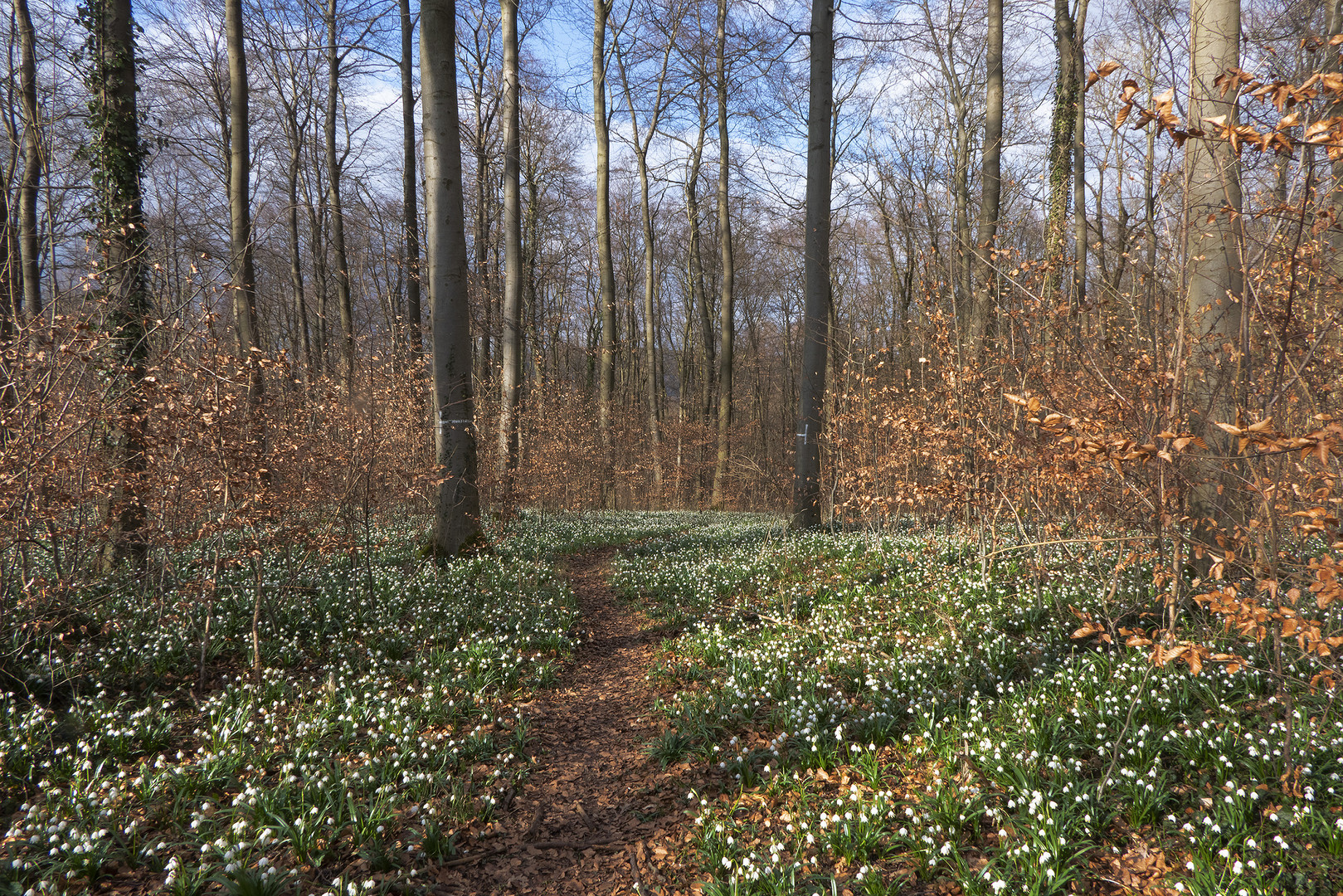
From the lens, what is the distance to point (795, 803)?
360 cm

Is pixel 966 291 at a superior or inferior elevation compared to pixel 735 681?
superior

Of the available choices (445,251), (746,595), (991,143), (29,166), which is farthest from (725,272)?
(29,166)

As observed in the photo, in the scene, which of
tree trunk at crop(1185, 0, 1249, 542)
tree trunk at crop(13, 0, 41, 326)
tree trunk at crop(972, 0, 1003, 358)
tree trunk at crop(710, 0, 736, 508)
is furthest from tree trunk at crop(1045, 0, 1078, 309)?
tree trunk at crop(13, 0, 41, 326)

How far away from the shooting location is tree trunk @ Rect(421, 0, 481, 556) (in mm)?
8344

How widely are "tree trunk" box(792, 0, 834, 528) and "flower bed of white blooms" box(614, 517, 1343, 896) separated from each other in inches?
205

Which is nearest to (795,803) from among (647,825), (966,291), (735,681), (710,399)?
(647,825)

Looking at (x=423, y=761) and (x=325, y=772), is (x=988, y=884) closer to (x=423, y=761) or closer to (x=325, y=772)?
(x=423, y=761)

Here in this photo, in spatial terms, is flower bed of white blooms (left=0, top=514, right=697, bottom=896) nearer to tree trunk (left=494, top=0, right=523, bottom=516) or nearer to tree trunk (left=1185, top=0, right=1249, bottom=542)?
tree trunk (left=494, top=0, right=523, bottom=516)

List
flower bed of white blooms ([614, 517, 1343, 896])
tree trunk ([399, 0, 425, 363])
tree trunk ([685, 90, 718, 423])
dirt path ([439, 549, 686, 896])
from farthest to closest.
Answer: tree trunk ([685, 90, 718, 423])
tree trunk ([399, 0, 425, 363])
dirt path ([439, 549, 686, 896])
flower bed of white blooms ([614, 517, 1343, 896])

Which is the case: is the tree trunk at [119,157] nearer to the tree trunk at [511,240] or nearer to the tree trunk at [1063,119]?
the tree trunk at [511,240]

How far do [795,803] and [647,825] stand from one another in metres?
0.88

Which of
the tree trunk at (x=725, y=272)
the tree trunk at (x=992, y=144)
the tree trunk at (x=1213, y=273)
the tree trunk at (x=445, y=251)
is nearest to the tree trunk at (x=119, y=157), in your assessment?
the tree trunk at (x=445, y=251)

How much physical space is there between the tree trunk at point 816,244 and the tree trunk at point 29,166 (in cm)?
1000

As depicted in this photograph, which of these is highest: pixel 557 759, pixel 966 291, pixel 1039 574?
pixel 966 291
